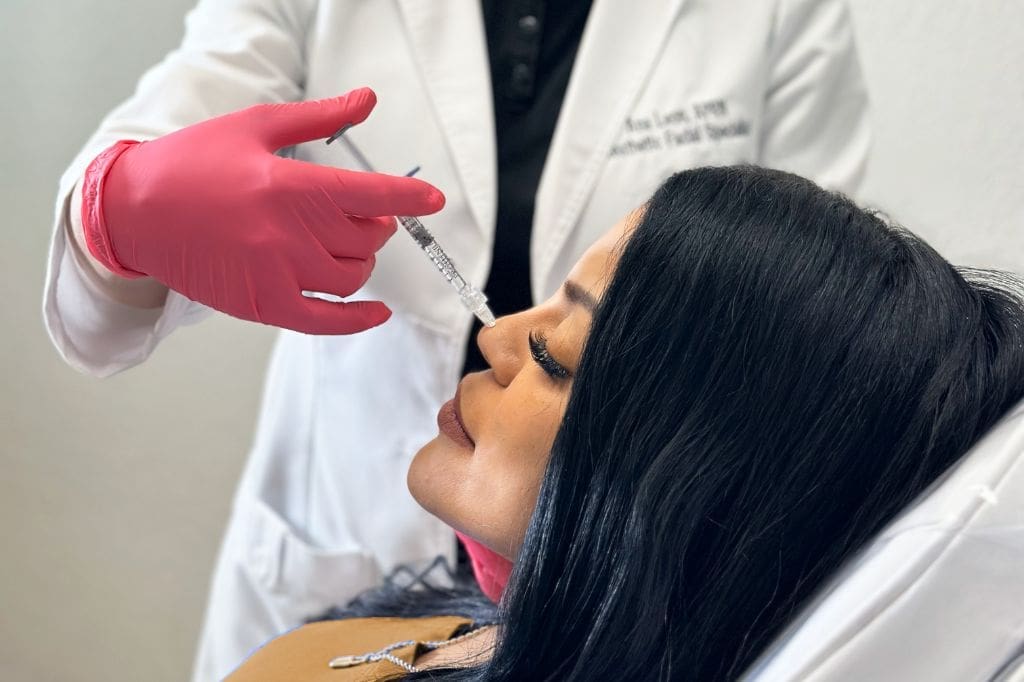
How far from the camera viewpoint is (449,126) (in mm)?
954

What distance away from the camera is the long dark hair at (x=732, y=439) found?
2.06ft

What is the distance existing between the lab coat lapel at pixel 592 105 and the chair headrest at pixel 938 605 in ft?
1.59

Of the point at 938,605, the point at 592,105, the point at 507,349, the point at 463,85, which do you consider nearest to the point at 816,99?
the point at 592,105

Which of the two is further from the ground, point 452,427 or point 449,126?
point 449,126

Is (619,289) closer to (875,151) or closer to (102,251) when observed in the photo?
(102,251)

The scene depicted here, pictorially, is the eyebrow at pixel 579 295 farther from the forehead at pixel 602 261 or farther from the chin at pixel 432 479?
the chin at pixel 432 479

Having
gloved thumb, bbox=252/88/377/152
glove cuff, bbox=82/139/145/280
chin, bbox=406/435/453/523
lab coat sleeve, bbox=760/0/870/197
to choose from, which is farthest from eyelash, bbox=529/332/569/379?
lab coat sleeve, bbox=760/0/870/197

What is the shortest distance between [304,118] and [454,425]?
278 mm

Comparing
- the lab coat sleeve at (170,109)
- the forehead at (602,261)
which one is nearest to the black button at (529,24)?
the lab coat sleeve at (170,109)

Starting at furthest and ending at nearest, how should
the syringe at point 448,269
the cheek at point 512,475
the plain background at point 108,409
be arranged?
the plain background at point 108,409 < the syringe at point 448,269 < the cheek at point 512,475

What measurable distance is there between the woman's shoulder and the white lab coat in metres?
0.15

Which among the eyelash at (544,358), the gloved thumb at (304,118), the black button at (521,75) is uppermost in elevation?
the black button at (521,75)

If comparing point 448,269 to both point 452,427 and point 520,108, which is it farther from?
point 520,108

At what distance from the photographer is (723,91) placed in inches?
38.3
